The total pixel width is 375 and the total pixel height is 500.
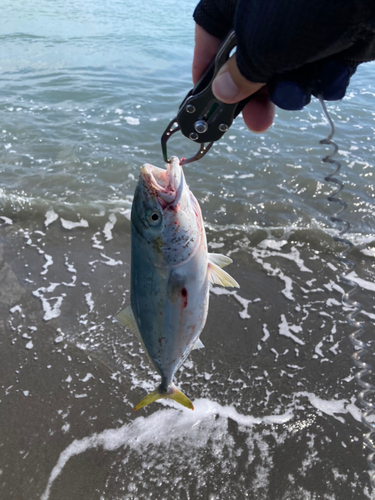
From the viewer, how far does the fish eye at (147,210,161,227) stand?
196cm

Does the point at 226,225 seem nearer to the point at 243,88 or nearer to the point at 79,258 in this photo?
the point at 79,258

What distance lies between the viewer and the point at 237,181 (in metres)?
7.48

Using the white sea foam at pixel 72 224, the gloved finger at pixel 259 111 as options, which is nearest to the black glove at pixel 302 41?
the gloved finger at pixel 259 111

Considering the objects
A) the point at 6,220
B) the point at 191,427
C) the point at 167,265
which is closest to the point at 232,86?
Answer: the point at 167,265

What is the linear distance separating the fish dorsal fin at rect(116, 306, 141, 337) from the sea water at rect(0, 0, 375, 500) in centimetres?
164

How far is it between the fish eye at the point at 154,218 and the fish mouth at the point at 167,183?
53 millimetres

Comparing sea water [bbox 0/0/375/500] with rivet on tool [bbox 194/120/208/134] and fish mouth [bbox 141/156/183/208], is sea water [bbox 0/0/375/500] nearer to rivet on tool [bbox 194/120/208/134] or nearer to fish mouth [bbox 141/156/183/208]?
fish mouth [bbox 141/156/183/208]

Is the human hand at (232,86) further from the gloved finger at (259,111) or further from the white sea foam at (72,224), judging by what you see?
the white sea foam at (72,224)

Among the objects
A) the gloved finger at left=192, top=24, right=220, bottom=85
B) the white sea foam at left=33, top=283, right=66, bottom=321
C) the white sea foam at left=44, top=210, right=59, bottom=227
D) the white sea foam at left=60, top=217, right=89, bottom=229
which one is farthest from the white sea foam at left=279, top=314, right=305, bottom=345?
the white sea foam at left=44, top=210, right=59, bottom=227

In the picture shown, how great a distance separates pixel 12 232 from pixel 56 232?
664 mm

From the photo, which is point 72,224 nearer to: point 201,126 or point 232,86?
point 201,126

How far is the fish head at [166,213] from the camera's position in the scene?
1964 millimetres

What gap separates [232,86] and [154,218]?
75cm

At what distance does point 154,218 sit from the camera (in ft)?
6.47
